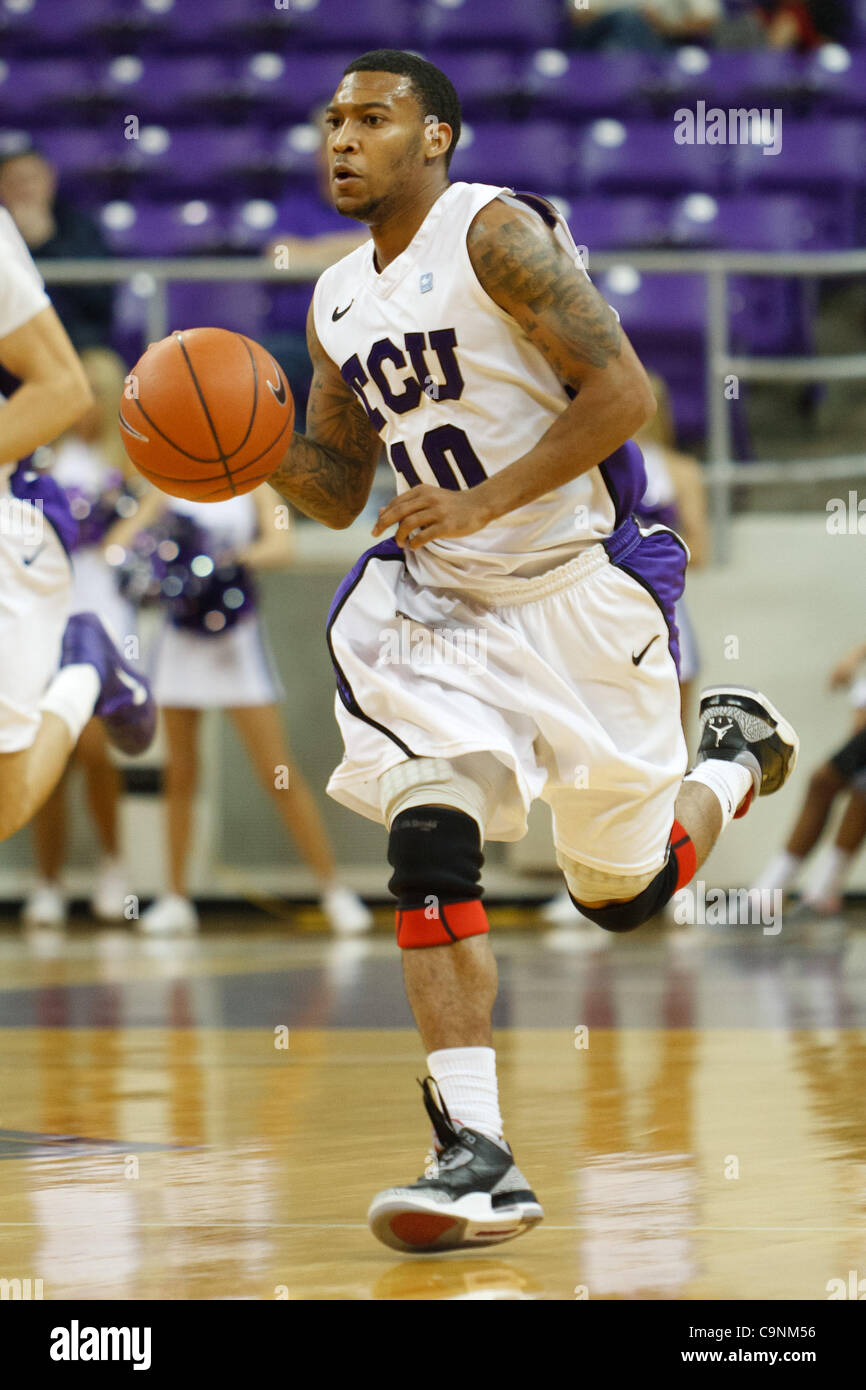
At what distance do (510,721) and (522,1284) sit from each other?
1.00m

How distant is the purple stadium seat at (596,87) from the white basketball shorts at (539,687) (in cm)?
831

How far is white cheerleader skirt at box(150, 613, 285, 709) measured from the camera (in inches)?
339

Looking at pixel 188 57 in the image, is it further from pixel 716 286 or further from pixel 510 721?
pixel 510 721

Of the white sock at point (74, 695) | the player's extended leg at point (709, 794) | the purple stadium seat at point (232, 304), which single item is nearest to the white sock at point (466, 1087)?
the player's extended leg at point (709, 794)

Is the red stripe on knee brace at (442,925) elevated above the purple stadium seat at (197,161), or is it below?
below

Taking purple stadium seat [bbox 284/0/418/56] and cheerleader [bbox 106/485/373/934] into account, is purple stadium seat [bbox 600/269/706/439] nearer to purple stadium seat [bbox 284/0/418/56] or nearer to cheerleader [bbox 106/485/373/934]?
cheerleader [bbox 106/485/373/934]

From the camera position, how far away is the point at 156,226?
11164mm

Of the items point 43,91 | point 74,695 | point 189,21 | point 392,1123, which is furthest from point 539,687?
point 189,21

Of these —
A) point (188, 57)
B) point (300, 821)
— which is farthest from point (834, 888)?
point (188, 57)

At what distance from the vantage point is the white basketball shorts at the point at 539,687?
3467 mm

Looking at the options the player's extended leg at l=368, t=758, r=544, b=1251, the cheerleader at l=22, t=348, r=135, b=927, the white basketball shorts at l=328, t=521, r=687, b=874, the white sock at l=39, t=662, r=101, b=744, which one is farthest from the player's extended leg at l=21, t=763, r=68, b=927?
the player's extended leg at l=368, t=758, r=544, b=1251

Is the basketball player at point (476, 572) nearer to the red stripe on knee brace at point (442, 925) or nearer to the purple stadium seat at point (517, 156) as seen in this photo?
the red stripe on knee brace at point (442, 925)

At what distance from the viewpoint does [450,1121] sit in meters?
3.20

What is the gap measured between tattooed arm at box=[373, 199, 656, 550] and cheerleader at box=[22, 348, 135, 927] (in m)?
5.50
